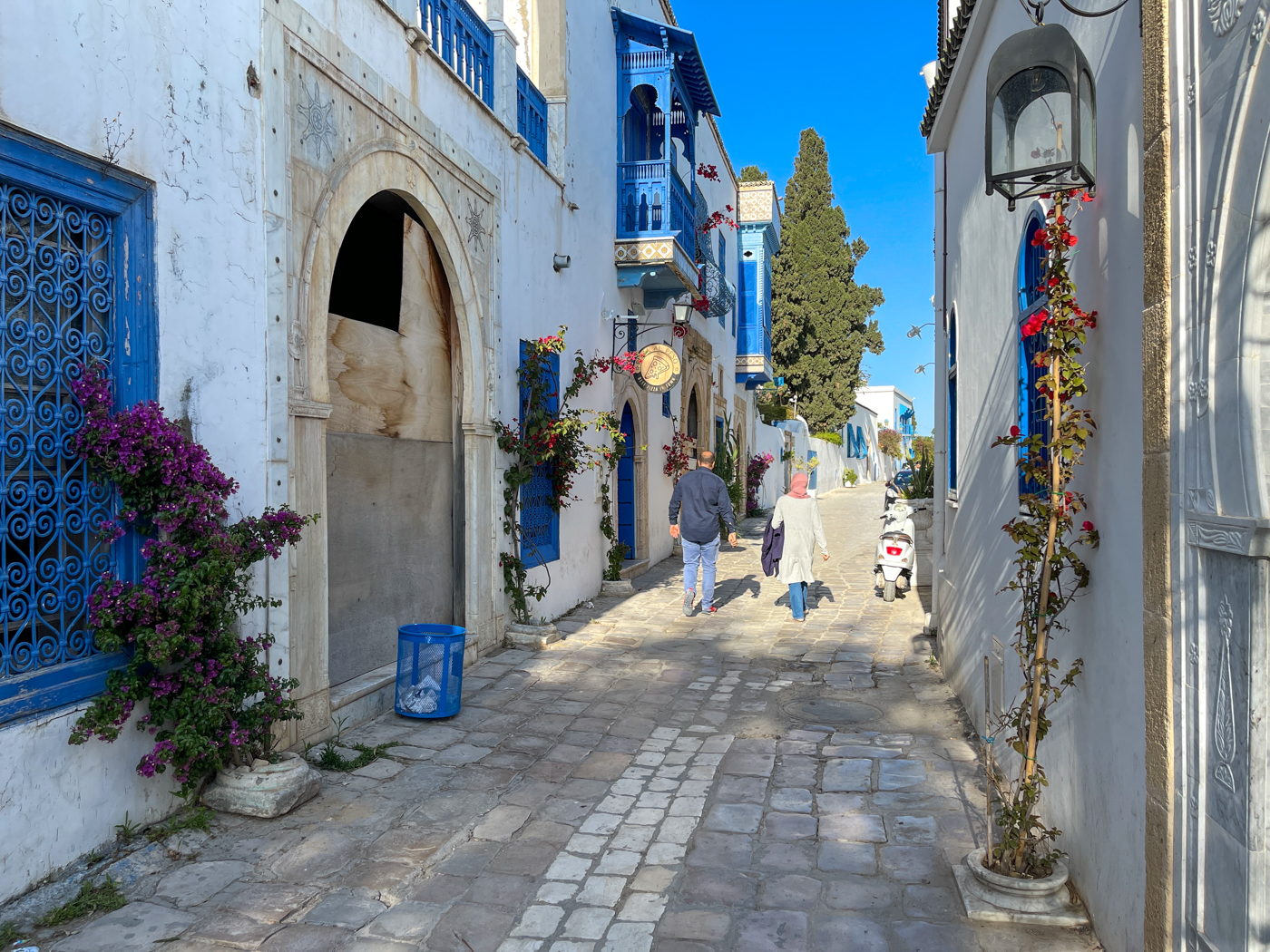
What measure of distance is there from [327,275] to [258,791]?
9.27 feet

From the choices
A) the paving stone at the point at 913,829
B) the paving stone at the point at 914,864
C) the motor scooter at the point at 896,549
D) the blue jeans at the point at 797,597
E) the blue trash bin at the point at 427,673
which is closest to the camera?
the paving stone at the point at 914,864

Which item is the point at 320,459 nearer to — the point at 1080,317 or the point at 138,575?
the point at 138,575

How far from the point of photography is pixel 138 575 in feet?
12.1

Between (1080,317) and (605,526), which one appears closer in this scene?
(1080,317)

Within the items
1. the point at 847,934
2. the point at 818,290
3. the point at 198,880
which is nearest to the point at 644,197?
the point at 198,880

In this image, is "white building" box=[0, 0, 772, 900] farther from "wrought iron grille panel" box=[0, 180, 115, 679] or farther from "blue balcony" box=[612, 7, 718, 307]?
"blue balcony" box=[612, 7, 718, 307]

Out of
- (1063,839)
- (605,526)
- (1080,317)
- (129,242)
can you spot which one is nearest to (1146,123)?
(1080,317)

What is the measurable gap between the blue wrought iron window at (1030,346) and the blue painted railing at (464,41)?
4572 millimetres

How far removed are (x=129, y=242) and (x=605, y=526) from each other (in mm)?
7445

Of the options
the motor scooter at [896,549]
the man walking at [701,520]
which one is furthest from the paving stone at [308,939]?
the motor scooter at [896,549]

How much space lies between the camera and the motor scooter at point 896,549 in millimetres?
10312

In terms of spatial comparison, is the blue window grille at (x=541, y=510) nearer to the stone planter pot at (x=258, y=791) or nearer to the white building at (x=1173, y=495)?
the stone planter pot at (x=258, y=791)

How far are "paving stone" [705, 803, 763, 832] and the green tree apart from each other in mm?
24254

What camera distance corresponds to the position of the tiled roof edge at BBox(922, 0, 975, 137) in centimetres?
561
